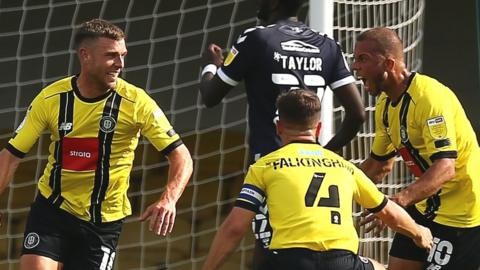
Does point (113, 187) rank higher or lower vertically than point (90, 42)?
lower

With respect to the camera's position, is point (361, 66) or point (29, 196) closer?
point (361, 66)

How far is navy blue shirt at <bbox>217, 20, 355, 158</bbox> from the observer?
5.59m

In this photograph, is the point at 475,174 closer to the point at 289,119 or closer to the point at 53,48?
the point at 289,119

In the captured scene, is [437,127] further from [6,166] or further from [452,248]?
[6,166]

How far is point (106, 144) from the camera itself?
6.00 meters

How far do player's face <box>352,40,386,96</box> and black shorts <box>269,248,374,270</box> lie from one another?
1.28 meters

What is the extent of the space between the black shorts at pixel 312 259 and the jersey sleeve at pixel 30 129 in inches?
67.6

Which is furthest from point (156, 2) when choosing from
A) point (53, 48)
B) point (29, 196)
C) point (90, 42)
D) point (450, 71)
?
point (90, 42)

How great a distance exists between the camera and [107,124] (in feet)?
19.6

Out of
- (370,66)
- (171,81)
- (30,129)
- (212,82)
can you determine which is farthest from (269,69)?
(171,81)

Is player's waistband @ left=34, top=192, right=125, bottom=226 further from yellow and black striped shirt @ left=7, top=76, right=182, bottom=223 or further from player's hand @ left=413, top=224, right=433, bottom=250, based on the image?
player's hand @ left=413, top=224, right=433, bottom=250

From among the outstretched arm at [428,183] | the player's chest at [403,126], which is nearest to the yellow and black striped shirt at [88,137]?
the player's chest at [403,126]

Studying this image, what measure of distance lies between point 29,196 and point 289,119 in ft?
25.4

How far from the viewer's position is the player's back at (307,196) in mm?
4820
